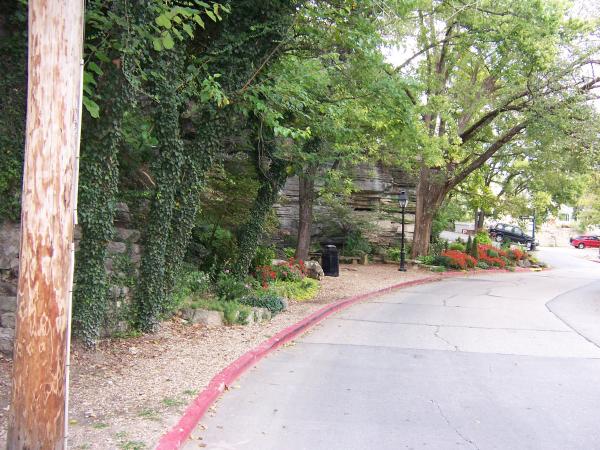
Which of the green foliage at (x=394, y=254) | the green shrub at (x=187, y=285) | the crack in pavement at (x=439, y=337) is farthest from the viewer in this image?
the green foliage at (x=394, y=254)

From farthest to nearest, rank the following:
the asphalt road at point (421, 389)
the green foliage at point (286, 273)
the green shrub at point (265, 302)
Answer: the green foliage at point (286, 273)
the green shrub at point (265, 302)
the asphalt road at point (421, 389)

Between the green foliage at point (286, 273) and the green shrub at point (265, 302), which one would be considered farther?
the green foliage at point (286, 273)

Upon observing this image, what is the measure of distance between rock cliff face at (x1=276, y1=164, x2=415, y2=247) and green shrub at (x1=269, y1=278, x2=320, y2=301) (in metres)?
8.68

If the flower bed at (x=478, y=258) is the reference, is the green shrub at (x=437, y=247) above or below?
above

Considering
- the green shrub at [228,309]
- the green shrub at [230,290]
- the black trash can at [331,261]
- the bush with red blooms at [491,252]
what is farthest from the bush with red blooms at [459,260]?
the green shrub at [228,309]

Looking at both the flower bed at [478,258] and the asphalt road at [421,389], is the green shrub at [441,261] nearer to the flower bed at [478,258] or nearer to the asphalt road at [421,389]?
the flower bed at [478,258]

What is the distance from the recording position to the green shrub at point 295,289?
1309 cm

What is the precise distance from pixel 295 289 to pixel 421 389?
7.45m

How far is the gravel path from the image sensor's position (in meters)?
4.42

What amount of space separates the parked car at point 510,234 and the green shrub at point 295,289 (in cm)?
3626

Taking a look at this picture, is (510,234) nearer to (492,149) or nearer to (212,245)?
(492,149)

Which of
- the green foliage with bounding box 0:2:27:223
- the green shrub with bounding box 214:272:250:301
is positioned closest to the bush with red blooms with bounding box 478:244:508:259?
the green shrub with bounding box 214:272:250:301

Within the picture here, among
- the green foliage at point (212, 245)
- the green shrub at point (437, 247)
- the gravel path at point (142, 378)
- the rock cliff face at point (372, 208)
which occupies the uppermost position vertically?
the rock cliff face at point (372, 208)

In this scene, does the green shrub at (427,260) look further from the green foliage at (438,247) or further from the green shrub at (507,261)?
the green shrub at (507,261)
